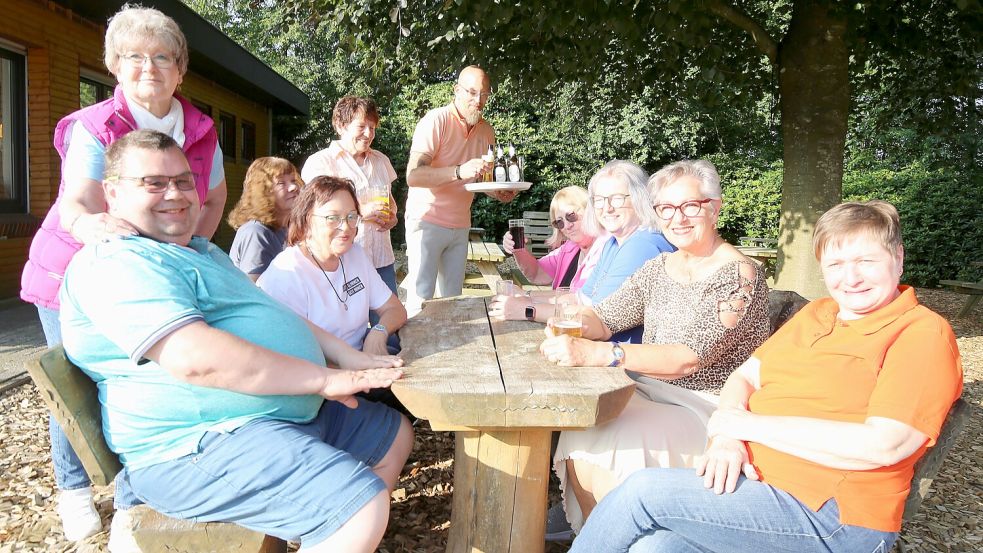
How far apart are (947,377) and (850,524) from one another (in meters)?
0.41

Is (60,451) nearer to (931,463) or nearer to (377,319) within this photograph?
(377,319)

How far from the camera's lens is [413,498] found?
3045 millimetres

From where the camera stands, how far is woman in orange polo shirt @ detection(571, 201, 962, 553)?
160 centimetres

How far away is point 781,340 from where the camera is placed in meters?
2.00

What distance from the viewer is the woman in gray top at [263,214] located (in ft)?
10.9

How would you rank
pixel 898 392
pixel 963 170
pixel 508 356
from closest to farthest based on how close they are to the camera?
pixel 898 392, pixel 508 356, pixel 963 170

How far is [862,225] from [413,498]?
2.12 m

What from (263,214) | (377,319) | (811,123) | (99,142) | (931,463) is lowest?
(931,463)

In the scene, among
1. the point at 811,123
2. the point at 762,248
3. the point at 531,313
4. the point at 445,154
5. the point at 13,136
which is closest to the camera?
the point at 531,313

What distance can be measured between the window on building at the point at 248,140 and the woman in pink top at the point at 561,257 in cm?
1185

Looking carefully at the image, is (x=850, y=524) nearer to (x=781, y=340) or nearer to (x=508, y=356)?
(x=781, y=340)

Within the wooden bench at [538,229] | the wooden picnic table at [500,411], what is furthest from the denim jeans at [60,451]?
the wooden bench at [538,229]

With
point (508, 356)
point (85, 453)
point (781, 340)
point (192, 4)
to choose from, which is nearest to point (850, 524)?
point (781, 340)

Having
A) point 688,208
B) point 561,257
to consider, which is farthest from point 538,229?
point 688,208
